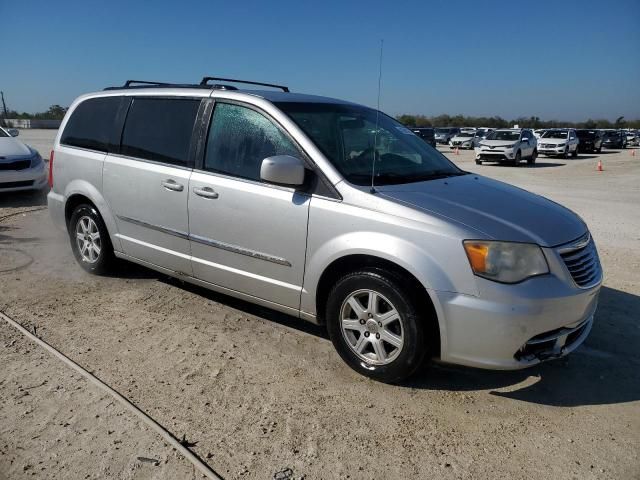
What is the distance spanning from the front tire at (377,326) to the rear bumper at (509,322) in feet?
0.60

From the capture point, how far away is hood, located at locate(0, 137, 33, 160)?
9.11 metres

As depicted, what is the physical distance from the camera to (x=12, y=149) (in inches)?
368

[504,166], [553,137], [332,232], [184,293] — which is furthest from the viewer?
[553,137]

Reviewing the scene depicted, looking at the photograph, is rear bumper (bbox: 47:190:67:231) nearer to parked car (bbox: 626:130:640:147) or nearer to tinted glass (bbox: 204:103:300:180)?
tinted glass (bbox: 204:103:300:180)

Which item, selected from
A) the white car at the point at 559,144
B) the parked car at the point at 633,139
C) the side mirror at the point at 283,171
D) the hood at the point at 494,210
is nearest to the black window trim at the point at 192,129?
the side mirror at the point at 283,171

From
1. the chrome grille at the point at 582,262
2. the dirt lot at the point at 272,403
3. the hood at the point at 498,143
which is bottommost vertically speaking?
the dirt lot at the point at 272,403

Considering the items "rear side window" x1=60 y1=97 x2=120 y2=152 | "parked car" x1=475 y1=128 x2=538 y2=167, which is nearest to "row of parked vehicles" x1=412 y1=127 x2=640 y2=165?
"parked car" x1=475 y1=128 x2=538 y2=167

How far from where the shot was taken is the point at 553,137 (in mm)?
29484

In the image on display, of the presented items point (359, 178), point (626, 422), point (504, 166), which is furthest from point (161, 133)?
point (504, 166)

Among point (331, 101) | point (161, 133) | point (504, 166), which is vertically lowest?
point (504, 166)

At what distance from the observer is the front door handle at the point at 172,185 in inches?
162

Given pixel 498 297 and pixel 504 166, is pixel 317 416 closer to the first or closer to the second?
pixel 498 297

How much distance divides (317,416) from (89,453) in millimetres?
1177

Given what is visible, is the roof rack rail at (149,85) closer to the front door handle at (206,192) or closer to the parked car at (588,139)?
the front door handle at (206,192)
